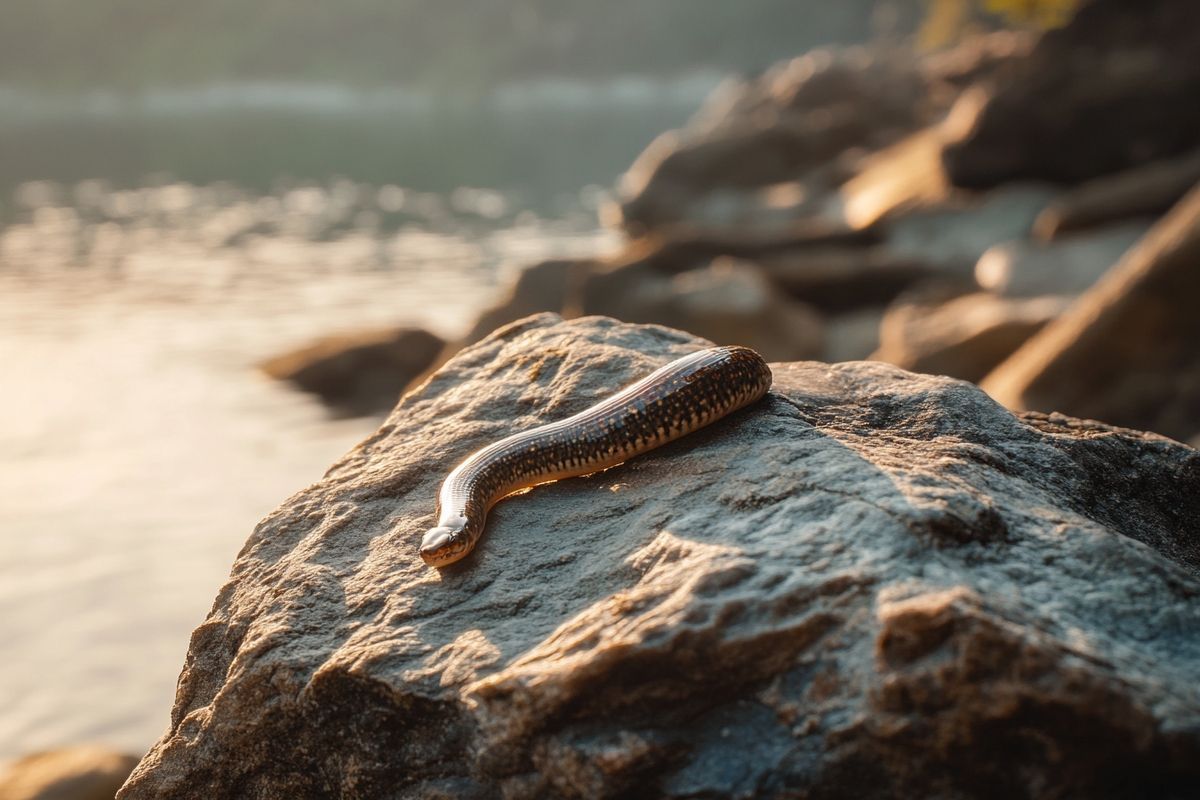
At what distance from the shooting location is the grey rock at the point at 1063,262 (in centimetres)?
1537

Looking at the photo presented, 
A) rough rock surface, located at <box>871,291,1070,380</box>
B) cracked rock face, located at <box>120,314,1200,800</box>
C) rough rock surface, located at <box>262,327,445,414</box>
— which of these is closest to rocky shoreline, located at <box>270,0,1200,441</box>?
rough rock surface, located at <box>871,291,1070,380</box>

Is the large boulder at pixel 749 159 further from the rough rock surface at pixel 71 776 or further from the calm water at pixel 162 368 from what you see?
the rough rock surface at pixel 71 776

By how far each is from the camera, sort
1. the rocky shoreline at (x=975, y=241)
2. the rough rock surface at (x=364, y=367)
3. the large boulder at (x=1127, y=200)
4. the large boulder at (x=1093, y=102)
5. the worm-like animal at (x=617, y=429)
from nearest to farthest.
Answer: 1. the worm-like animal at (x=617, y=429)
2. the rocky shoreline at (x=975, y=241)
3. the large boulder at (x=1127, y=200)
4. the rough rock surface at (x=364, y=367)
5. the large boulder at (x=1093, y=102)

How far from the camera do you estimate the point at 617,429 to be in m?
4.26

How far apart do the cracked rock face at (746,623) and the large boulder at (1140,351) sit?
4.89 m

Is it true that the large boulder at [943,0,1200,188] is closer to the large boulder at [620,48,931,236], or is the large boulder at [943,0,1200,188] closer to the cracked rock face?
the large boulder at [620,48,931,236]

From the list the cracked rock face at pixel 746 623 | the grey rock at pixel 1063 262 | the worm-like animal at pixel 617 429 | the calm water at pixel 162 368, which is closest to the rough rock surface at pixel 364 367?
the calm water at pixel 162 368

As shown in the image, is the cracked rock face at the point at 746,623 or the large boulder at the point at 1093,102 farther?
the large boulder at the point at 1093,102

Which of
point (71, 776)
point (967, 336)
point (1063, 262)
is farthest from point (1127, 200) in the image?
point (71, 776)

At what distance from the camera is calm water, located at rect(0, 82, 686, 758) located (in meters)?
10.6

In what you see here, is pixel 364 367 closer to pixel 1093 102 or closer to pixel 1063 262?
pixel 1063 262

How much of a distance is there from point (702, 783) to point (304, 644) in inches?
59.9

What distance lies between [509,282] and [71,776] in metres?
13.9

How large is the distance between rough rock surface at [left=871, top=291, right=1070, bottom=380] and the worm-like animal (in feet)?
23.5
